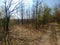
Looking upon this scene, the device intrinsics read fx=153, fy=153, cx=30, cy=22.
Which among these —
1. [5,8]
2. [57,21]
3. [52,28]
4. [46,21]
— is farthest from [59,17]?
[5,8]

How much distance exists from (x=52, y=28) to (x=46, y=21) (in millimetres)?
984

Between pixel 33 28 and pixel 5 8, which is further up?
pixel 5 8

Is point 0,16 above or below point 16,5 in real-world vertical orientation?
below

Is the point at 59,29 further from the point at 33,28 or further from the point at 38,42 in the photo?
the point at 33,28

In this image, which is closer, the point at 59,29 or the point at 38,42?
the point at 38,42

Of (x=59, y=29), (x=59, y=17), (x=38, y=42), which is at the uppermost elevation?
(x=59, y=17)

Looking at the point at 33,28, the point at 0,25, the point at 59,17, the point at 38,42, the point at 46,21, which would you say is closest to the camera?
the point at 0,25

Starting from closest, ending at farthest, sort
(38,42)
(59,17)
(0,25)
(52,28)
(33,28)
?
(0,25)
(38,42)
(59,17)
(52,28)
(33,28)

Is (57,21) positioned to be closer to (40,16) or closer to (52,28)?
(52,28)

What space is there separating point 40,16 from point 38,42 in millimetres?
3532

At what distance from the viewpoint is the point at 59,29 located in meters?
7.52

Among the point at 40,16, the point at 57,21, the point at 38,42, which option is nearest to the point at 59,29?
the point at 57,21

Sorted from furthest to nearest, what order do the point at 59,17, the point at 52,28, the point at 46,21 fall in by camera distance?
the point at 46,21 → the point at 52,28 → the point at 59,17

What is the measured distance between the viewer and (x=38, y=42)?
6.55 m
